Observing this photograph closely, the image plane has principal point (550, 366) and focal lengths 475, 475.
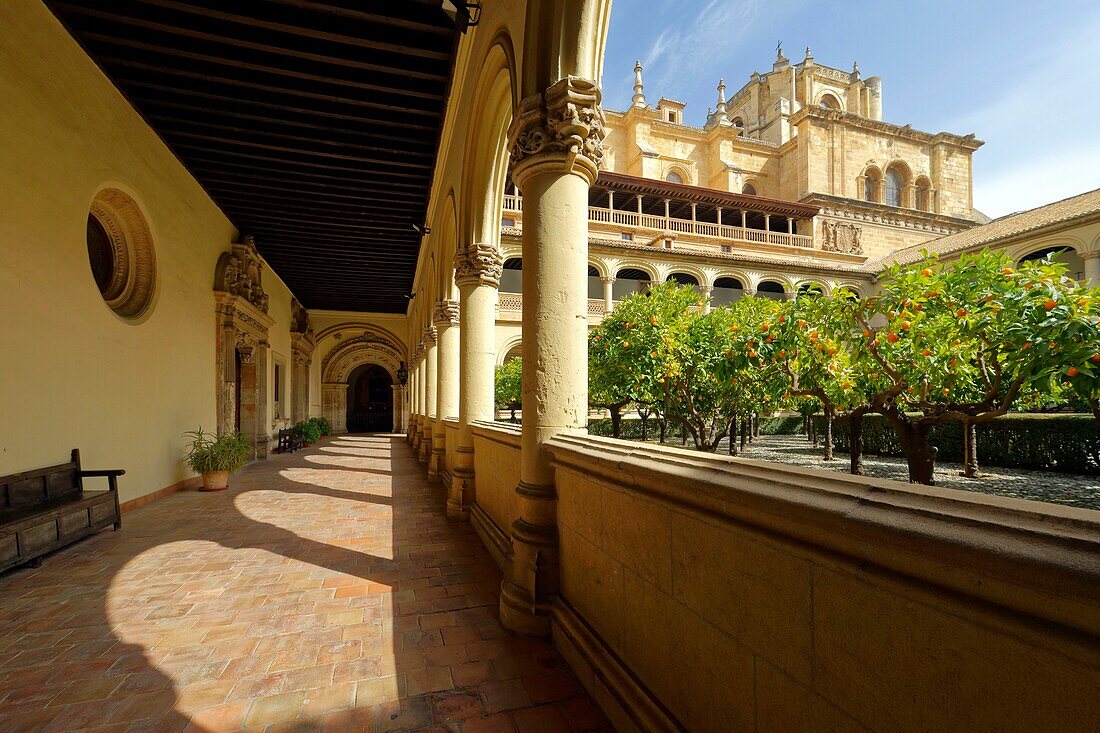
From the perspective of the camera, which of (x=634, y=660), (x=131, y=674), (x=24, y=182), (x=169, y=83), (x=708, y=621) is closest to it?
(x=708, y=621)

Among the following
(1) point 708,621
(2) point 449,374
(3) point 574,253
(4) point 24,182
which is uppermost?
(4) point 24,182

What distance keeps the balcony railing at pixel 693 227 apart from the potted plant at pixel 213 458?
1491cm

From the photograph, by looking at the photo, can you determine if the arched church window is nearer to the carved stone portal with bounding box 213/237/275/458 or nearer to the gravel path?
the gravel path

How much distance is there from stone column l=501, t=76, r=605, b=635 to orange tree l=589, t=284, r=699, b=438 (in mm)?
5517

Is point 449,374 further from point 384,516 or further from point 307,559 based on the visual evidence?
point 307,559

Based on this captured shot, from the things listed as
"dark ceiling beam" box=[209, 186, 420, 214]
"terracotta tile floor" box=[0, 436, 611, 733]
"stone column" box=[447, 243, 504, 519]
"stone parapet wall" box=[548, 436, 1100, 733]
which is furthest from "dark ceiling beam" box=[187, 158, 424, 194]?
"stone parapet wall" box=[548, 436, 1100, 733]

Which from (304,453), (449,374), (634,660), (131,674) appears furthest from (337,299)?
(634,660)

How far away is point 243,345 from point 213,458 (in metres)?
3.61

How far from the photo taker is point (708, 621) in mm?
1510

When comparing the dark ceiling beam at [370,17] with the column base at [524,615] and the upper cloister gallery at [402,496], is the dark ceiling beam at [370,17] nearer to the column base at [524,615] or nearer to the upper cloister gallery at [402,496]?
the upper cloister gallery at [402,496]

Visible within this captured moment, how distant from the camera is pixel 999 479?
9.34 metres

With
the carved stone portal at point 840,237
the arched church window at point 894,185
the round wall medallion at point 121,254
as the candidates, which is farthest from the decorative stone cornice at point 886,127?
the round wall medallion at point 121,254

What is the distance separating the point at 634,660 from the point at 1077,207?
2704 cm

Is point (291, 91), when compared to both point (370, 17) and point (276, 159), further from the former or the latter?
point (276, 159)
